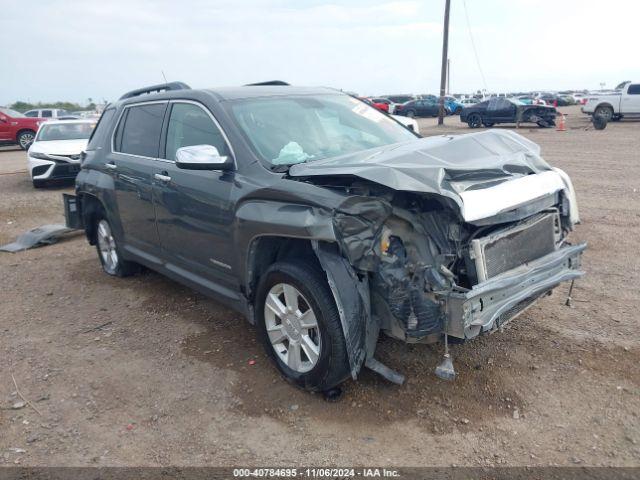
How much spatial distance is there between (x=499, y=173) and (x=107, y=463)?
2.83m

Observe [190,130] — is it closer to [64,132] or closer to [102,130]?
[102,130]

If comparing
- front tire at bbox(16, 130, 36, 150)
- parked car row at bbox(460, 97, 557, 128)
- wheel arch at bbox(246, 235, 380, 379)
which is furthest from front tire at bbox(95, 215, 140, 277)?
parked car row at bbox(460, 97, 557, 128)

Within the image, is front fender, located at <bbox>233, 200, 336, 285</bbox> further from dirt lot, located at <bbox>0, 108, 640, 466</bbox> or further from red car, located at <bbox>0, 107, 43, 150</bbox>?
red car, located at <bbox>0, 107, 43, 150</bbox>

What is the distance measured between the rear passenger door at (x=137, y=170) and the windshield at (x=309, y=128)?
114 centimetres

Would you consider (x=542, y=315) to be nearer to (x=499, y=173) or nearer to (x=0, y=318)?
(x=499, y=173)

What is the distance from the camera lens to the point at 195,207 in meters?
4.12

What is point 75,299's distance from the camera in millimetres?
5566

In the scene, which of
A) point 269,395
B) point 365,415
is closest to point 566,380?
point 365,415

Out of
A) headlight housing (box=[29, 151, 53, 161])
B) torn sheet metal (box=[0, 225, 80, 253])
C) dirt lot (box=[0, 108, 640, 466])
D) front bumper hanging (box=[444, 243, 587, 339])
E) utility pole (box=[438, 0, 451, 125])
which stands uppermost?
utility pole (box=[438, 0, 451, 125])

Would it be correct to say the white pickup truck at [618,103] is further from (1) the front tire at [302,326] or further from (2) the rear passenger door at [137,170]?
(1) the front tire at [302,326]

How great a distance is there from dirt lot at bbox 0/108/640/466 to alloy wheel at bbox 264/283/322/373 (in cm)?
23

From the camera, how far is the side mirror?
3652mm

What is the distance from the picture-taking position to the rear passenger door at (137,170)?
4801 millimetres

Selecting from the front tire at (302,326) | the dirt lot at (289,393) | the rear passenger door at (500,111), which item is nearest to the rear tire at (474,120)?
the rear passenger door at (500,111)
